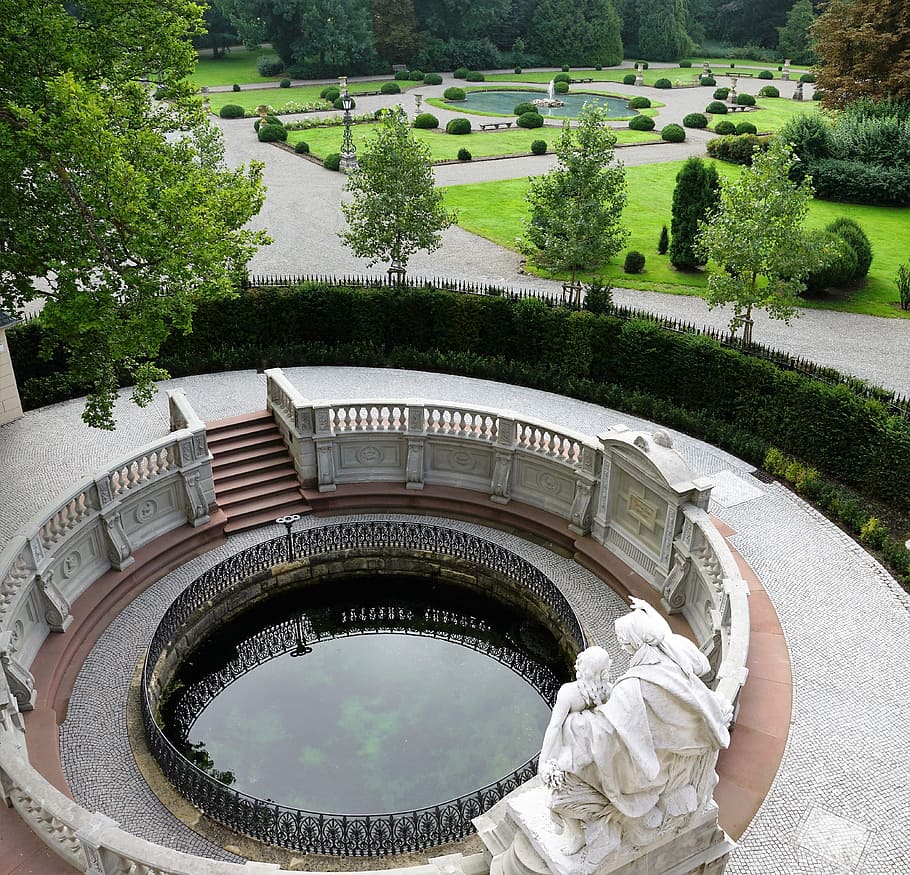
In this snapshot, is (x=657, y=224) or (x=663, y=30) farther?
(x=663, y=30)

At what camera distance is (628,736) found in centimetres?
898

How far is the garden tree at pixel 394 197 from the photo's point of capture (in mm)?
31172

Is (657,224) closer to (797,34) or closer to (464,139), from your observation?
(464,139)

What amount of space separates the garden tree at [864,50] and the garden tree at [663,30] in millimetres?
60954

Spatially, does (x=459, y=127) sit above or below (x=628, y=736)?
below

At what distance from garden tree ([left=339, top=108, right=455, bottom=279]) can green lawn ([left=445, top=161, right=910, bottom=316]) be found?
30.8 ft

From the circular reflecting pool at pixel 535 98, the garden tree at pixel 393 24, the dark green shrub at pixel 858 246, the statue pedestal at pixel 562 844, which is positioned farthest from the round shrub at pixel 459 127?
the statue pedestal at pixel 562 844

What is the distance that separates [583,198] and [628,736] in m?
25.7

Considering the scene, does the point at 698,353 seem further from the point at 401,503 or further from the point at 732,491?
the point at 401,503

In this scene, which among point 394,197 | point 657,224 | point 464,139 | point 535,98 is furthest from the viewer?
point 535,98

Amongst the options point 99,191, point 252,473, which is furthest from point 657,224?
point 99,191

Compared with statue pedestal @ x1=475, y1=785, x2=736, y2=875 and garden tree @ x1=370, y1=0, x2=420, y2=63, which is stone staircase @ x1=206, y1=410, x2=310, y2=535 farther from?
garden tree @ x1=370, y1=0, x2=420, y2=63

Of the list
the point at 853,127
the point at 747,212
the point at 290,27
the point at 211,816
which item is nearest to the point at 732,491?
the point at 747,212

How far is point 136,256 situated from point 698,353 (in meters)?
14.8
